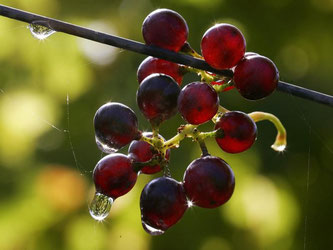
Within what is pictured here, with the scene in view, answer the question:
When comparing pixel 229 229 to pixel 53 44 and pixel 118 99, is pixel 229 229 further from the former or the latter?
pixel 53 44

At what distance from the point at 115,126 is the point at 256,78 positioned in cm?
17

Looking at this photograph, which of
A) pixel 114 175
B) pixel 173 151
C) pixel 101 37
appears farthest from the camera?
pixel 173 151

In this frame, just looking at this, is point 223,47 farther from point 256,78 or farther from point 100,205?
point 100,205

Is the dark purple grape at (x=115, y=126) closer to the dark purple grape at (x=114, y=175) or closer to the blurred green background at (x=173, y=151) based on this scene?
the dark purple grape at (x=114, y=175)

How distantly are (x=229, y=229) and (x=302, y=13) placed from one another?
2.86ft

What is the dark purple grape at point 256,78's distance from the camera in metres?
0.65

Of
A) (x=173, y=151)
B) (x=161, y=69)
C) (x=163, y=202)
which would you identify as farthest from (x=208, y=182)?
(x=173, y=151)

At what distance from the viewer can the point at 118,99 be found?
1.97 metres

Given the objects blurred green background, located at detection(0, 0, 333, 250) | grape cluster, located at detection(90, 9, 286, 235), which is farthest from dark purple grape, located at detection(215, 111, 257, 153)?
blurred green background, located at detection(0, 0, 333, 250)

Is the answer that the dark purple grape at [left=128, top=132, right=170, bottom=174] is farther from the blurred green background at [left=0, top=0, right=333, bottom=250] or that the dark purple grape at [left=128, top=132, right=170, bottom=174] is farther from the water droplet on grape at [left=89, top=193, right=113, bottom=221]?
the blurred green background at [left=0, top=0, right=333, bottom=250]

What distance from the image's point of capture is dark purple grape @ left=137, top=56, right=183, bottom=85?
28.4 inches

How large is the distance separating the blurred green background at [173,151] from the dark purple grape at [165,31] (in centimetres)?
115

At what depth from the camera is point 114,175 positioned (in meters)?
0.68

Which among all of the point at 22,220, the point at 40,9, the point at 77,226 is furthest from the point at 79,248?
the point at 40,9
